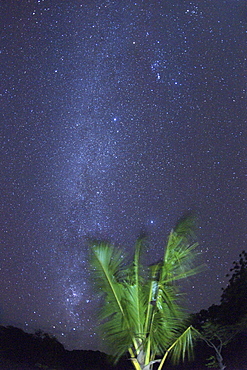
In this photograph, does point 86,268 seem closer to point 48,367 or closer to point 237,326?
point 237,326

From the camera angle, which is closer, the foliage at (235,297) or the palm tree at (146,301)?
the palm tree at (146,301)

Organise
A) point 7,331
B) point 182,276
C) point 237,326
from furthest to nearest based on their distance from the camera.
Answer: point 7,331 → point 237,326 → point 182,276

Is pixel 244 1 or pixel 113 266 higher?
pixel 244 1

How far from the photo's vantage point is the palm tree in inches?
374

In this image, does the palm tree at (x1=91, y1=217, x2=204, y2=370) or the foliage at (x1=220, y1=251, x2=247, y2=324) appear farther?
the foliage at (x1=220, y1=251, x2=247, y2=324)

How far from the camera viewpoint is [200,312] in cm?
1711

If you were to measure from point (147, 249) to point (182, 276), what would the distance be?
3.94ft

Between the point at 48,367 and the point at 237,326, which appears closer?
the point at 237,326

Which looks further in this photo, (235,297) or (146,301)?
(235,297)

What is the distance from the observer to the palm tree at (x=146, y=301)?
9.51 metres

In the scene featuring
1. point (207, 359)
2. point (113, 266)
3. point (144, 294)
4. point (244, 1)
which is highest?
point (244, 1)

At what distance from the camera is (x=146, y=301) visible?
9781 millimetres

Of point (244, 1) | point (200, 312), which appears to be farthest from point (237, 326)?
point (244, 1)

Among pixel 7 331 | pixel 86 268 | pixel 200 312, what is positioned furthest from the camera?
pixel 7 331
